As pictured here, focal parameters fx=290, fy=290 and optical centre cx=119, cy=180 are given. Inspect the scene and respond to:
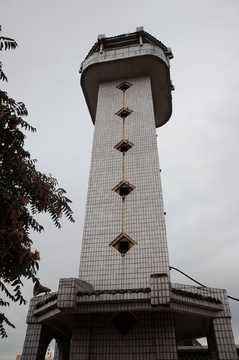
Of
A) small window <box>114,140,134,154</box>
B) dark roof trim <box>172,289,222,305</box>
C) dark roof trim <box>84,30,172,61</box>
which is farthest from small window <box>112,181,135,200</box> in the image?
dark roof trim <box>84,30,172,61</box>

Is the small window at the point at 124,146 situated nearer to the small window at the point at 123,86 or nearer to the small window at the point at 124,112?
the small window at the point at 124,112

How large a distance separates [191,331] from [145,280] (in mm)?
4284

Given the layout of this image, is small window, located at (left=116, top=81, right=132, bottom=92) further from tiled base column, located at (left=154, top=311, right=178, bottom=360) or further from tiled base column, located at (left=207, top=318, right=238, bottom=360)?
tiled base column, located at (left=207, top=318, right=238, bottom=360)

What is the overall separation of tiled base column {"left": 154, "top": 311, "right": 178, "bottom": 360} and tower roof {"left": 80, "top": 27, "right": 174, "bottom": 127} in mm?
15971

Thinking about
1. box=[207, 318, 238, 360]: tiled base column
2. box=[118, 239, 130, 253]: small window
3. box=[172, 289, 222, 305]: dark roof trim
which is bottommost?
box=[207, 318, 238, 360]: tiled base column

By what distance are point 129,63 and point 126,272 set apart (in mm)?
14312

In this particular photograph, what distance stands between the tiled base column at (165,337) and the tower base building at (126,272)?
31 millimetres

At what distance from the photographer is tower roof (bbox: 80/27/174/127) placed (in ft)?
65.5

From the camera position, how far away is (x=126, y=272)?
12.1 m

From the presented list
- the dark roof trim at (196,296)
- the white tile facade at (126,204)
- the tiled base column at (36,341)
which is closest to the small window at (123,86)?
the white tile facade at (126,204)

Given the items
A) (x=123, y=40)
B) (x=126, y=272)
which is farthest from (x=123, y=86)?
(x=126, y=272)

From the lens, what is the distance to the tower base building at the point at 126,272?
10.2 m

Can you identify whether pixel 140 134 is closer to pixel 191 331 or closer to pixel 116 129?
pixel 116 129

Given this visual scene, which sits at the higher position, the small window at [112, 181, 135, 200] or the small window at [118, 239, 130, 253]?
the small window at [112, 181, 135, 200]
